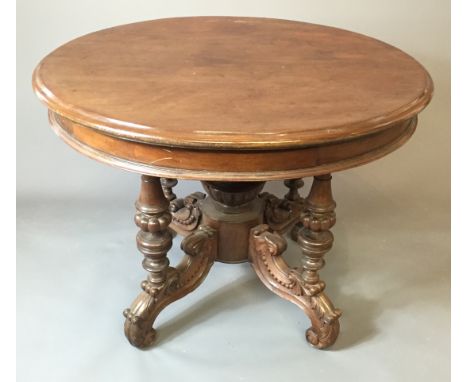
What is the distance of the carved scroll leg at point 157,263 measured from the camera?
54.9 inches

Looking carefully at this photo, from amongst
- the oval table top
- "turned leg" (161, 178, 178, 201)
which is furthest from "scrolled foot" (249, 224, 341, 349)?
the oval table top

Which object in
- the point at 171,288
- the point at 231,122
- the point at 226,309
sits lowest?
the point at 226,309

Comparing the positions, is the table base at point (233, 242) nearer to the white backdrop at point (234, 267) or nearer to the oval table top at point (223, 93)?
the white backdrop at point (234, 267)

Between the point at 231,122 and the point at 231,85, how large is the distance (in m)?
0.22

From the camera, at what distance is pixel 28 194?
2229 millimetres

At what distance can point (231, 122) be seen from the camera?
3.57 ft

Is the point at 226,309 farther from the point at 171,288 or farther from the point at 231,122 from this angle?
the point at 231,122

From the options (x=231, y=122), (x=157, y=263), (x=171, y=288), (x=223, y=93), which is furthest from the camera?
(x=171, y=288)

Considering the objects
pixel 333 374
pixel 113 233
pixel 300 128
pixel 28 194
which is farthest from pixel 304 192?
pixel 300 128

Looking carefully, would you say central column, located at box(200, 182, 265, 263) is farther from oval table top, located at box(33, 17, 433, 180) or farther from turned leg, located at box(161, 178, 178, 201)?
oval table top, located at box(33, 17, 433, 180)

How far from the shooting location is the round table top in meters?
1.08

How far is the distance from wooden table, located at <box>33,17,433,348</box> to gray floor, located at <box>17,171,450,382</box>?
10 centimetres

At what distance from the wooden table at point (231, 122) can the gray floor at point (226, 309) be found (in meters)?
0.10

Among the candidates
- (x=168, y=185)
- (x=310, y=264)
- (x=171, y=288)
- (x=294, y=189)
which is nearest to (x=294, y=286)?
(x=310, y=264)
